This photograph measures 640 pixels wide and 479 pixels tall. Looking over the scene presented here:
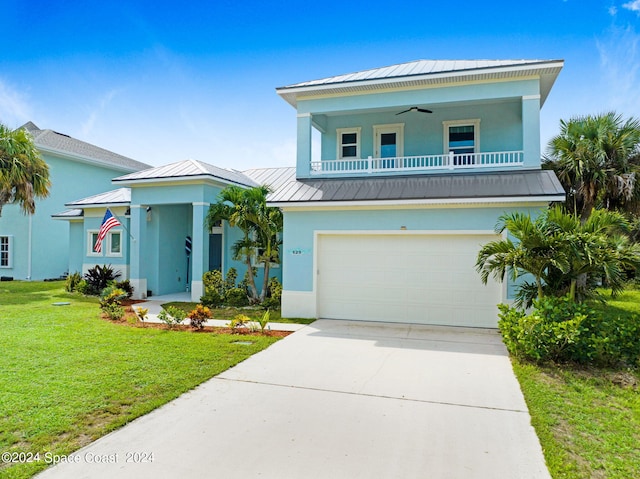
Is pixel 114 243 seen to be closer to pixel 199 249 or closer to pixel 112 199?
pixel 112 199

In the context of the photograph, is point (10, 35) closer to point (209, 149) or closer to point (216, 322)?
point (209, 149)

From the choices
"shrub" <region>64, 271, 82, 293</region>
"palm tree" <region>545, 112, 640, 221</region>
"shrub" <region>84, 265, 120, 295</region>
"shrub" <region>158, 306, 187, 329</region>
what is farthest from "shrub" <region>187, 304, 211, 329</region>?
"palm tree" <region>545, 112, 640, 221</region>

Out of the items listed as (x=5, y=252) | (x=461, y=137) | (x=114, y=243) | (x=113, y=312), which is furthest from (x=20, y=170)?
(x=461, y=137)

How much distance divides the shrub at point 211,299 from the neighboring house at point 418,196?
339cm

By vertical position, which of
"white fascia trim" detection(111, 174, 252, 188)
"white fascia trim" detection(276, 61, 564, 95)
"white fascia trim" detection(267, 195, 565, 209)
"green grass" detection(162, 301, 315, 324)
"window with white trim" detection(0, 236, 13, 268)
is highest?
"white fascia trim" detection(276, 61, 564, 95)

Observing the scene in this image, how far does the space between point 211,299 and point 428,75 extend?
10450mm

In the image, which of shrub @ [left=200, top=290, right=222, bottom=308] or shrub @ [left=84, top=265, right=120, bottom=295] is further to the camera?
shrub @ [left=84, top=265, right=120, bottom=295]

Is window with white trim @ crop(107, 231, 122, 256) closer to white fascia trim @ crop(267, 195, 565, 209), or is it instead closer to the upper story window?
white fascia trim @ crop(267, 195, 565, 209)

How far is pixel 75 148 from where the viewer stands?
80.7 feet

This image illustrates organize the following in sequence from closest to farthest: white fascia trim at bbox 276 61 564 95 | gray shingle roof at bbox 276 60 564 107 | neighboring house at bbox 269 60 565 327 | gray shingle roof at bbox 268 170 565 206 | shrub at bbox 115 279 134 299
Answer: gray shingle roof at bbox 268 170 565 206, neighboring house at bbox 269 60 565 327, white fascia trim at bbox 276 61 564 95, gray shingle roof at bbox 276 60 564 107, shrub at bbox 115 279 134 299

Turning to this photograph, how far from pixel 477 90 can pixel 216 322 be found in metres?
10.5

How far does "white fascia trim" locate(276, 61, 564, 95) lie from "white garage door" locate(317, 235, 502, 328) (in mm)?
4947

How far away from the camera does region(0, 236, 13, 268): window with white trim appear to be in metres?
22.6

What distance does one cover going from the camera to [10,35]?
619 inches
